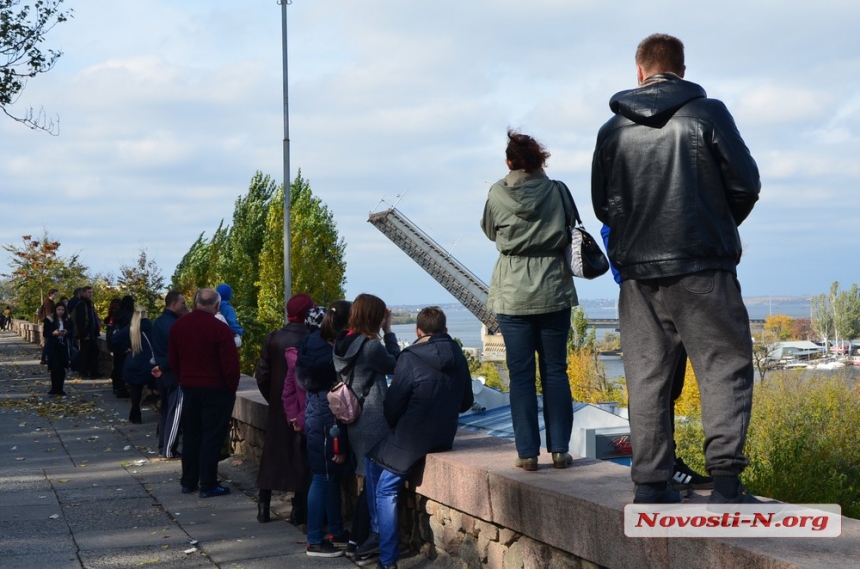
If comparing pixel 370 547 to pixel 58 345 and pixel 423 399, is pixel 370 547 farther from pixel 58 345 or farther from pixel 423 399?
pixel 58 345

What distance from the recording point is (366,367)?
594 centimetres

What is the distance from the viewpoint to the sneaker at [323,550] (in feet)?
20.2

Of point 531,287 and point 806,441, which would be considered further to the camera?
point 806,441

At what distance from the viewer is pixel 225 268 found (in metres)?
51.6

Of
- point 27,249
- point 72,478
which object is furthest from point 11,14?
point 27,249

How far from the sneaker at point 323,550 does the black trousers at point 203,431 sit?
83.2 inches

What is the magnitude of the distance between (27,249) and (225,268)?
10.2 metres

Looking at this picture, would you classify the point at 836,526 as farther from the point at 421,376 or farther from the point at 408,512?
the point at 408,512

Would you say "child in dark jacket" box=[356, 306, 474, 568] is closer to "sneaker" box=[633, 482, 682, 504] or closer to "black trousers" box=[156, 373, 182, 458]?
"sneaker" box=[633, 482, 682, 504]

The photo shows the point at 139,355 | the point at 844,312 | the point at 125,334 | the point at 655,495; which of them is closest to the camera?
the point at 655,495

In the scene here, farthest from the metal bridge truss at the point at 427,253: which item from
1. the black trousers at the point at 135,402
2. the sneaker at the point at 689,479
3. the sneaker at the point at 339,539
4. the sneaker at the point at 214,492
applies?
the sneaker at the point at 689,479

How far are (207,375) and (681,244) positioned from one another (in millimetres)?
5401

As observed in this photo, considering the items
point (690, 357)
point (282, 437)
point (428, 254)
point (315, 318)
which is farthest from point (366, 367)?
point (428, 254)

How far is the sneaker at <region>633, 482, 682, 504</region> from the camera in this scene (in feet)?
12.2
